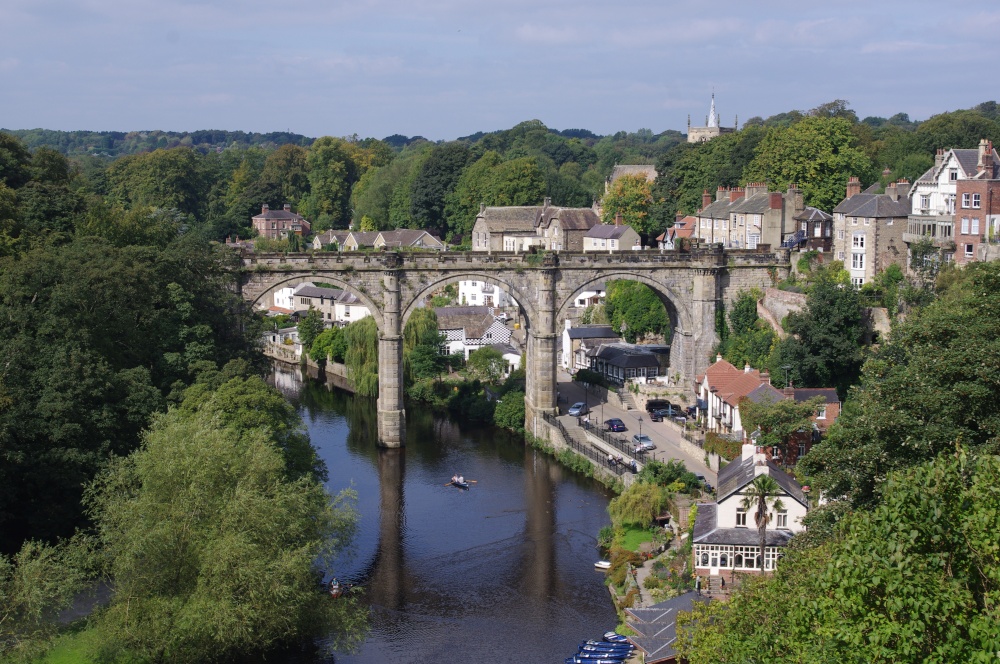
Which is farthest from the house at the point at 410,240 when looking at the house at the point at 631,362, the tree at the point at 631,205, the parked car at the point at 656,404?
the parked car at the point at 656,404

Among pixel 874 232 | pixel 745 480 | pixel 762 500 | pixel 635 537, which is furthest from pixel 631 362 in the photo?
pixel 762 500

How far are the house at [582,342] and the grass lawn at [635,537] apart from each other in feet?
80.8

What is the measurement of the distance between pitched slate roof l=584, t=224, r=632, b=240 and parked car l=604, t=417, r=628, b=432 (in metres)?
28.1

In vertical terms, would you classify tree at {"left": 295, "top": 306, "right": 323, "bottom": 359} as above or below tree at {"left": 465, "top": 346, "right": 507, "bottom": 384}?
above

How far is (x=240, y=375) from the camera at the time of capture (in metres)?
40.4

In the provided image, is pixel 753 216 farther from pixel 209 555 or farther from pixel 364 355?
pixel 209 555

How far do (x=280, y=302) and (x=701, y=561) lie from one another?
6564 centimetres

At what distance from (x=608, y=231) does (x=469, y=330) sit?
637 inches

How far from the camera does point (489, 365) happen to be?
6312cm

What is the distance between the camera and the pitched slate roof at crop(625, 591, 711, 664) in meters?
28.5

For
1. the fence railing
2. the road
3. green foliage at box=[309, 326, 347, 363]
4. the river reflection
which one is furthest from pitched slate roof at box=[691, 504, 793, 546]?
green foliage at box=[309, 326, 347, 363]

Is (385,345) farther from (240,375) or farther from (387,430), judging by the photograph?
(240,375)

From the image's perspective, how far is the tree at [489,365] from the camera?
63.1m

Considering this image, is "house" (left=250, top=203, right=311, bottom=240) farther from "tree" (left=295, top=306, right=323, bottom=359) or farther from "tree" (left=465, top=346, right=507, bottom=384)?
"tree" (left=465, top=346, right=507, bottom=384)
